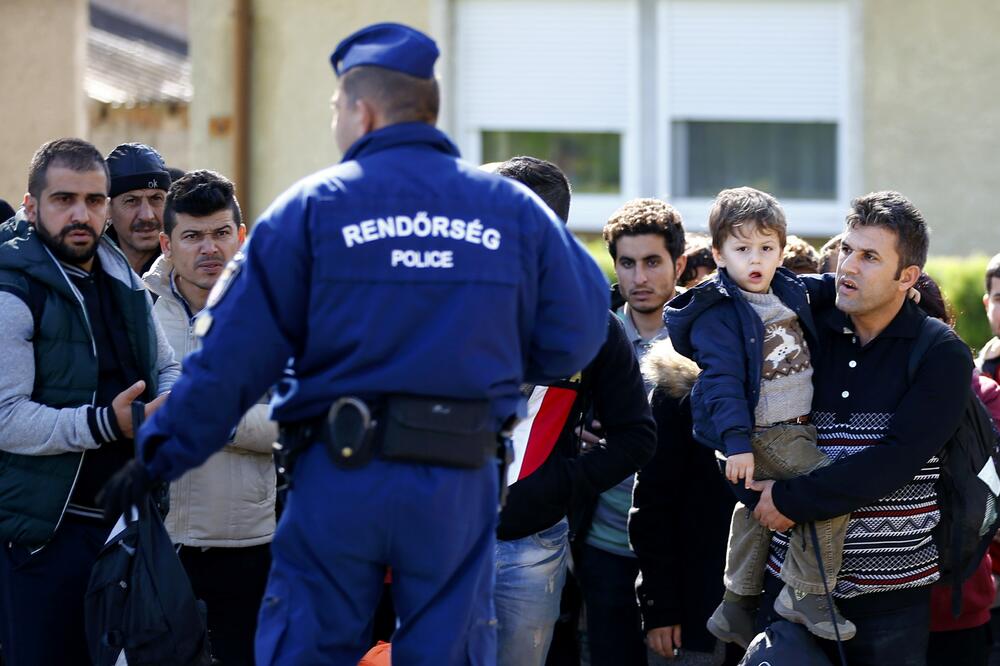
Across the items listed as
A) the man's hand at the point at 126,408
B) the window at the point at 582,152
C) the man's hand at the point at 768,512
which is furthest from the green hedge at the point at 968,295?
the man's hand at the point at 126,408

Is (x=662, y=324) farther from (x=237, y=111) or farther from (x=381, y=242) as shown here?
(x=237, y=111)

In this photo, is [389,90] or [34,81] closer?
[389,90]

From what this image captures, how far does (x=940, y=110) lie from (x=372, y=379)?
7550mm

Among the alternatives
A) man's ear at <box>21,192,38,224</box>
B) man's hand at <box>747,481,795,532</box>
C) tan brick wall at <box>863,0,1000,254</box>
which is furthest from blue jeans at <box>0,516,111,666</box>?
tan brick wall at <box>863,0,1000,254</box>

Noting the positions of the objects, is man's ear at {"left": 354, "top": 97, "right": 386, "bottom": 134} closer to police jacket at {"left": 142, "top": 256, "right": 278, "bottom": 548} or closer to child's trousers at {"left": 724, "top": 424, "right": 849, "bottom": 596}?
police jacket at {"left": 142, "top": 256, "right": 278, "bottom": 548}

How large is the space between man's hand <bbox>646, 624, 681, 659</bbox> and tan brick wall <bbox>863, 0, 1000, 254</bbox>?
225 inches

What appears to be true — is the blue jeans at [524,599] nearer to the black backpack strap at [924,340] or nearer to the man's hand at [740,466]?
the man's hand at [740,466]

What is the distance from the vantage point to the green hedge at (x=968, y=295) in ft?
26.9

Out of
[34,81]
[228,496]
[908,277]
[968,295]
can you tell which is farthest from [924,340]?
[34,81]

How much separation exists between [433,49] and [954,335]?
6.29ft

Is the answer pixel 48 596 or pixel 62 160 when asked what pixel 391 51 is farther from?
pixel 48 596

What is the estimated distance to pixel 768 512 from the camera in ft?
14.3

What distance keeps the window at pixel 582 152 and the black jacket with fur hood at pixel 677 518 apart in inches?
215

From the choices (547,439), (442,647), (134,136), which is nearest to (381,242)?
(442,647)
